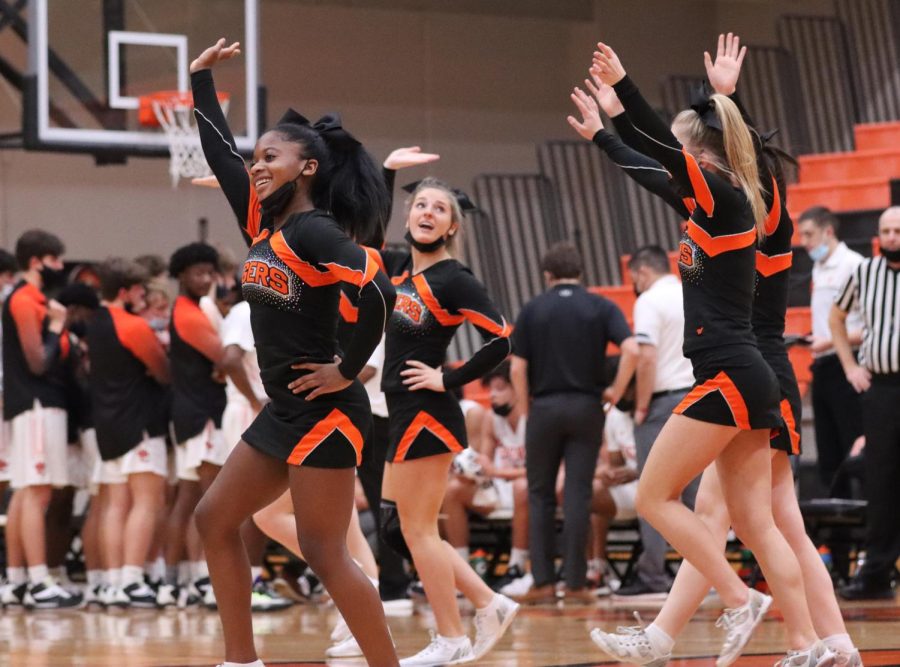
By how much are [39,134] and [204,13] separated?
1518mm

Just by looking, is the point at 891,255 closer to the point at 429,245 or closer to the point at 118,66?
the point at 429,245

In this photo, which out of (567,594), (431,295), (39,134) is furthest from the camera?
(39,134)

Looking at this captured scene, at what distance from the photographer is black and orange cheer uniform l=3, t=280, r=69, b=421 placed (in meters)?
8.41

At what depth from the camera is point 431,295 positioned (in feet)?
18.5

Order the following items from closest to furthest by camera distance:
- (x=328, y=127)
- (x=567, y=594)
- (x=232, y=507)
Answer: (x=232, y=507), (x=328, y=127), (x=567, y=594)

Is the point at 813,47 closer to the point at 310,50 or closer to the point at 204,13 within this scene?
the point at 310,50

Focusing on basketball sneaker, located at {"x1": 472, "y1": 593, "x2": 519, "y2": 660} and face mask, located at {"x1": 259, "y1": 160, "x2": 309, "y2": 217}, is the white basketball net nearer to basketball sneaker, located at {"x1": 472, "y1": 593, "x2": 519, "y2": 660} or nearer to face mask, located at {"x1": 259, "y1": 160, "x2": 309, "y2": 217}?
basketball sneaker, located at {"x1": 472, "y1": 593, "x2": 519, "y2": 660}

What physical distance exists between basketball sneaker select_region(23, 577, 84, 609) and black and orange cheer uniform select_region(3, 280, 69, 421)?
98 centimetres

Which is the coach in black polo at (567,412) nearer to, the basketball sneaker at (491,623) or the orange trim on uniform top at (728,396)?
the basketball sneaker at (491,623)

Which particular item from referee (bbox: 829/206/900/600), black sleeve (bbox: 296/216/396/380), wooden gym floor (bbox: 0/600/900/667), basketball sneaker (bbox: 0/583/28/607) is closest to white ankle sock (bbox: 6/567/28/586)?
basketball sneaker (bbox: 0/583/28/607)

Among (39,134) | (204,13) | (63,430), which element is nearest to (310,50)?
(204,13)

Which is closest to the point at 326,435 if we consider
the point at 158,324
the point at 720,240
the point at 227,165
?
the point at 227,165

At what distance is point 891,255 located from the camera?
7.57m

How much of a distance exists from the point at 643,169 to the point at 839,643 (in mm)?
1567
